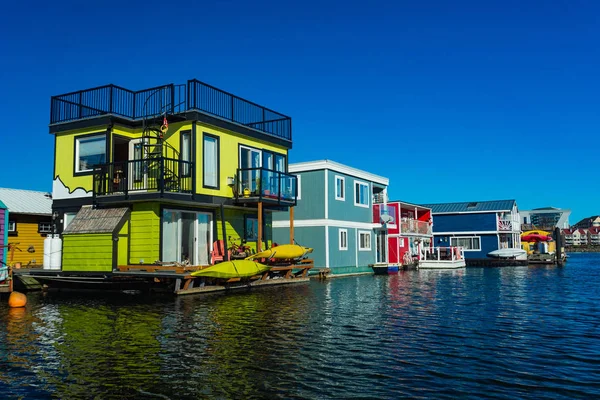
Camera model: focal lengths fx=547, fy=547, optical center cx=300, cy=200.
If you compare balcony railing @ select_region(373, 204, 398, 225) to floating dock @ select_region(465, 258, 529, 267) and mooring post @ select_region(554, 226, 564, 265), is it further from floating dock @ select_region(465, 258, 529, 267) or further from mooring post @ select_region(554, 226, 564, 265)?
mooring post @ select_region(554, 226, 564, 265)

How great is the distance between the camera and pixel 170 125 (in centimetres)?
2505

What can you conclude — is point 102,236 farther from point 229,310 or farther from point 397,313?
point 397,313

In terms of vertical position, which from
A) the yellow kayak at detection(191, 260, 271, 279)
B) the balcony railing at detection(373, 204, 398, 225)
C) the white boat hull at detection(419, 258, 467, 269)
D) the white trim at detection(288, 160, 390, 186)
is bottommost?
the white boat hull at detection(419, 258, 467, 269)

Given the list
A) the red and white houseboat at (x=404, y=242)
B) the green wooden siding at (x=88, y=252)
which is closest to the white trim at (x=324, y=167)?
the red and white houseboat at (x=404, y=242)

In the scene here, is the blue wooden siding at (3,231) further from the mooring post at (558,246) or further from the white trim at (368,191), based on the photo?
the mooring post at (558,246)

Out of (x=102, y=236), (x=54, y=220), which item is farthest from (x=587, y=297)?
(x=54, y=220)

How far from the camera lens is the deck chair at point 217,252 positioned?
25578 millimetres

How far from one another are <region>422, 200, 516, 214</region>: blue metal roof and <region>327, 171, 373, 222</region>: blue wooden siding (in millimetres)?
23304

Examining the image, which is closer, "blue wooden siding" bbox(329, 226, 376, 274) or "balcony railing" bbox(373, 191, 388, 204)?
"blue wooden siding" bbox(329, 226, 376, 274)

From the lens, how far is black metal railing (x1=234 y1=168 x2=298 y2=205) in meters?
26.5

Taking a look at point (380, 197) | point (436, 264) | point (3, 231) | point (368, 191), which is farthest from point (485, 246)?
point (3, 231)

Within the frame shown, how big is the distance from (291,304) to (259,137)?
11.7 m

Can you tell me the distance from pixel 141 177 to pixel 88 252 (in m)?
3.87

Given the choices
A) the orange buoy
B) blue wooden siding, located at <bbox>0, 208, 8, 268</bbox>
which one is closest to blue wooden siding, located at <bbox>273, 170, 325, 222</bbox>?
blue wooden siding, located at <bbox>0, 208, 8, 268</bbox>
